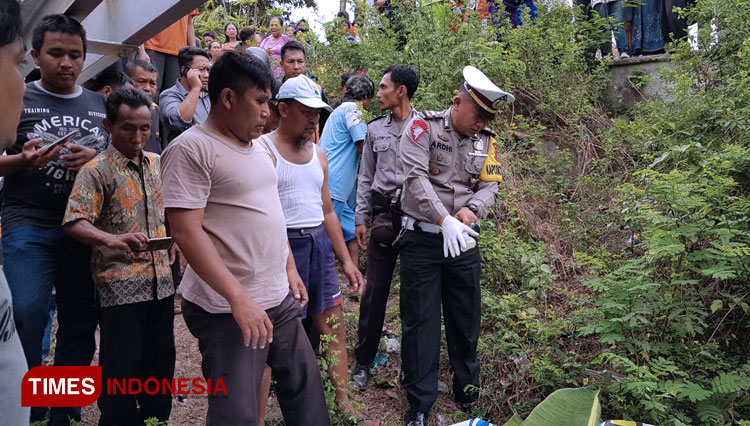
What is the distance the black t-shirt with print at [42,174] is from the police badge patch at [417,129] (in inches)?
73.7

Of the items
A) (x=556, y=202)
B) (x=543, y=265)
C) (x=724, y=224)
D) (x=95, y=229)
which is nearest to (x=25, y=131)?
(x=95, y=229)

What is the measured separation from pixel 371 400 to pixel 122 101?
248 centimetres

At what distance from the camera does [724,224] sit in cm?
335

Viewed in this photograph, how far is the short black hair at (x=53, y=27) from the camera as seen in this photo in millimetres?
2852

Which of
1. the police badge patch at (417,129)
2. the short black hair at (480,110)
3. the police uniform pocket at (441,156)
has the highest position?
the short black hair at (480,110)

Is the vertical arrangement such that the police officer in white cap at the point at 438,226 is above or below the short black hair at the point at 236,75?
below

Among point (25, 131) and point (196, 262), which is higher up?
point (25, 131)

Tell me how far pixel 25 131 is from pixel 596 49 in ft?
20.6

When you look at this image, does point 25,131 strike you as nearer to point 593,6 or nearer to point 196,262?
point 196,262

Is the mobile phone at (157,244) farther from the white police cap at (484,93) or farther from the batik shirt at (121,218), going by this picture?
the white police cap at (484,93)

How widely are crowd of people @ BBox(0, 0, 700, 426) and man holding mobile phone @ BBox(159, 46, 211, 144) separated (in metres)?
0.29

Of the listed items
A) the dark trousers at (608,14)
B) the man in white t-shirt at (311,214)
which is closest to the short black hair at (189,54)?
the man in white t-shirt at (311,214)

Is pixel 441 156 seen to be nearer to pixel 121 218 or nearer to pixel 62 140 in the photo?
pixel 121 218

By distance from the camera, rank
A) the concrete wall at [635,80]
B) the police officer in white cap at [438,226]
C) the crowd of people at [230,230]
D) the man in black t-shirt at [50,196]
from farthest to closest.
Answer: the concrete wall at [635,80] → the police officer in white cap at [438,226] → the man in black t-shirt at [50,196] → the crowd of people at [230,230]
